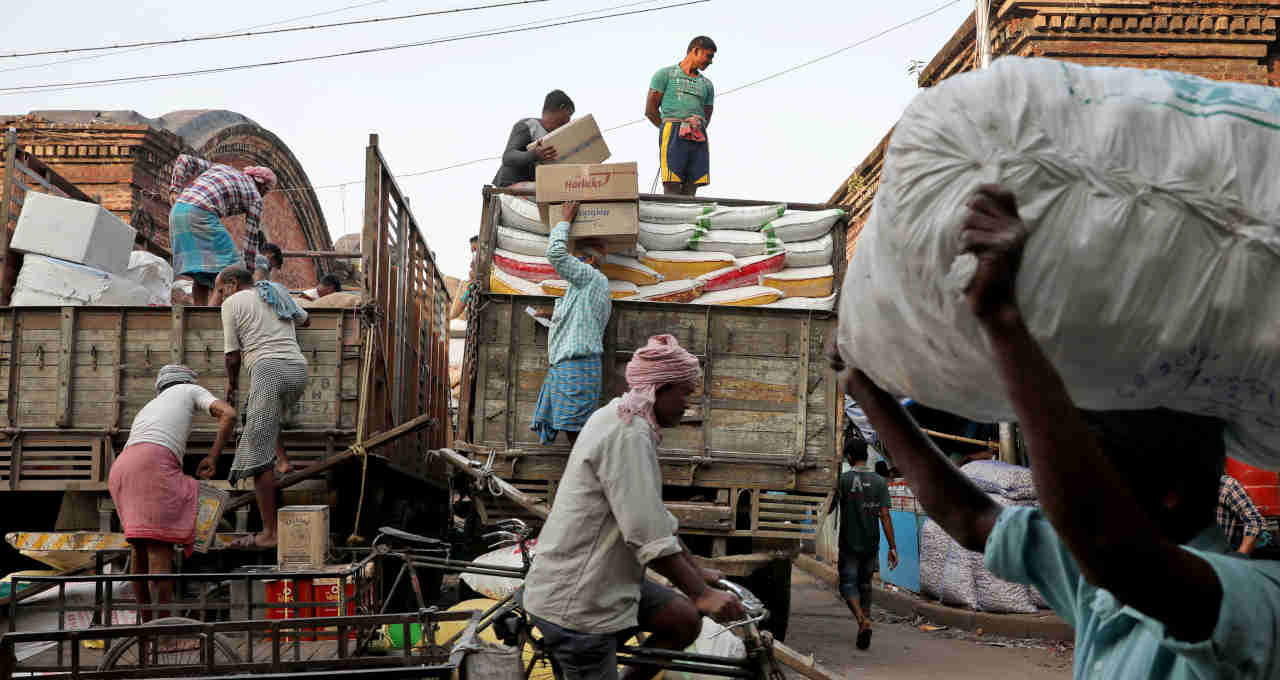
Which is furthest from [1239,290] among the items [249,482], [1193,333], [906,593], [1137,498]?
[906,593]

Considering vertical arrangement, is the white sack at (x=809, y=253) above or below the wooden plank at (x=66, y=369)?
above

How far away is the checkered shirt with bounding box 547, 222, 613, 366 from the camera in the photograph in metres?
6.29

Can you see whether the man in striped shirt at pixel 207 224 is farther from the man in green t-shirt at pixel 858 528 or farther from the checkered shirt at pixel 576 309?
the man in green t-shirt at pixel 858 528

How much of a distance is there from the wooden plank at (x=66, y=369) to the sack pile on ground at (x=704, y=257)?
2.88 metres

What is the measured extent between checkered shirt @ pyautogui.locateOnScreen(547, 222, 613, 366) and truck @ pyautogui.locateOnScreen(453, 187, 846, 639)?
23cm

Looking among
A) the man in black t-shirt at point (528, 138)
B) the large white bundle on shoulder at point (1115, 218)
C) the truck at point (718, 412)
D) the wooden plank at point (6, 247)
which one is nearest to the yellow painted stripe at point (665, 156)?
the man in black t-shirt at point (528, 138)

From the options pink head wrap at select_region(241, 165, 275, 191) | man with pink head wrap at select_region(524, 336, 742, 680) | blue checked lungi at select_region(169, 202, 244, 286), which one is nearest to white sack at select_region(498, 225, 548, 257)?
blue checked lungi at select_region(169, 202, 244, 286)

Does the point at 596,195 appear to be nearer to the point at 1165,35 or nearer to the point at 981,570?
the point at 981,570

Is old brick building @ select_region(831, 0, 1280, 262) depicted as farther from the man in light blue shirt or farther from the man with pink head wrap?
the man in light blue shirt

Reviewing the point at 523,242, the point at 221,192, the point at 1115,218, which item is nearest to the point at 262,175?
the point at 221,192

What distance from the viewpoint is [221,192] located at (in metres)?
8.55

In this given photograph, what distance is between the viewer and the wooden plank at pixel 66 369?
7.05 meters

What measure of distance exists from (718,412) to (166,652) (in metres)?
3.95

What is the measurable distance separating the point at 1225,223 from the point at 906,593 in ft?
31.3
